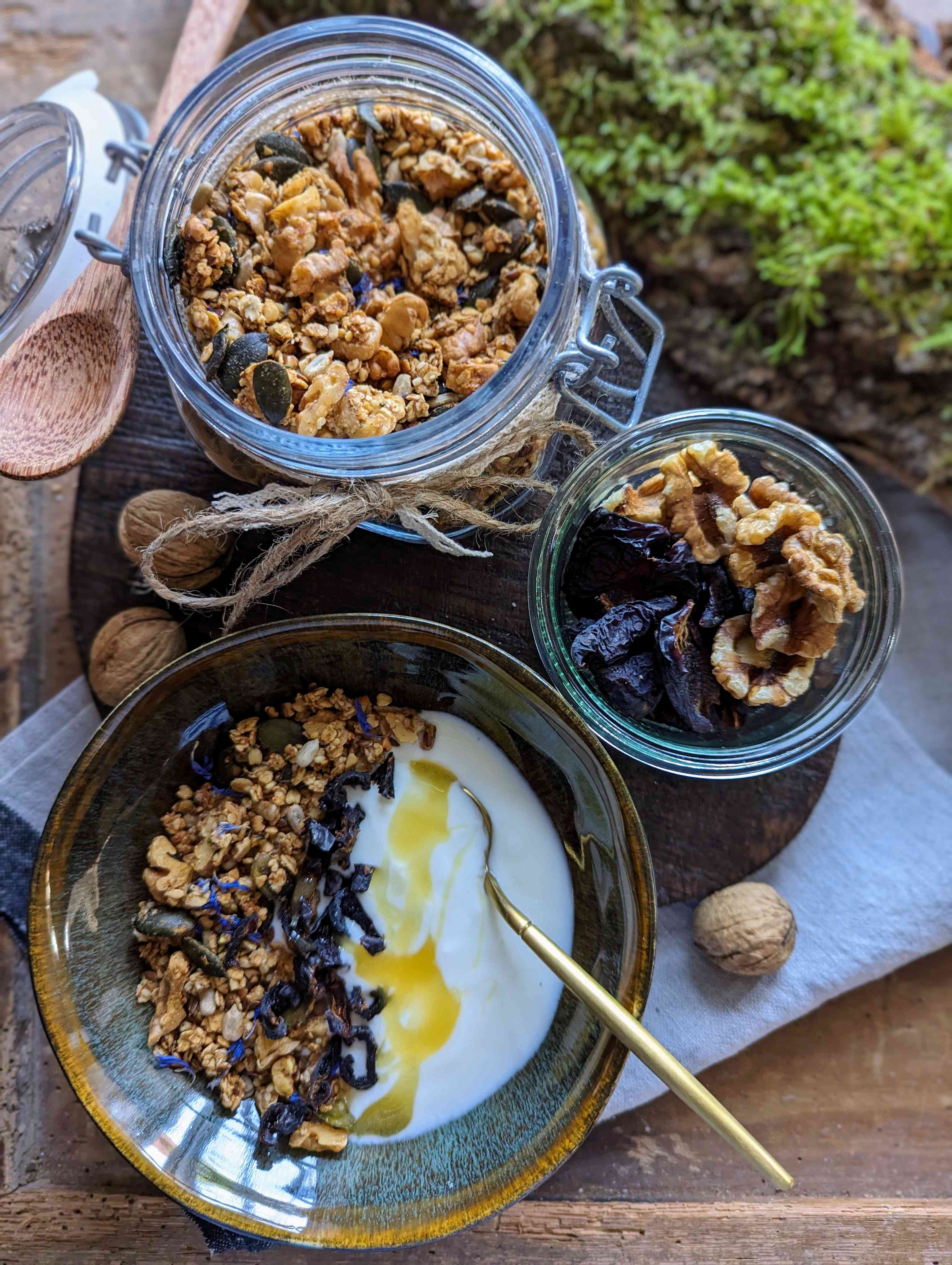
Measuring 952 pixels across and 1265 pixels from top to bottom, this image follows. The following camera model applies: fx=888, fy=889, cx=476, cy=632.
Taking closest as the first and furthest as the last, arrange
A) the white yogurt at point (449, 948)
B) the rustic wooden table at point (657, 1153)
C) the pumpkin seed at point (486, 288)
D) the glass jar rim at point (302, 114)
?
the glass jar rim at point (302, 114)
the pumpkin seed at point (486, 288)
the white yogurt at point (449, 948)
the rustic wooden table at point (657, 1153)

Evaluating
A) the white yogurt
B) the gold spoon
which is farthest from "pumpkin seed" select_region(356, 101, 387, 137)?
the gold spoon

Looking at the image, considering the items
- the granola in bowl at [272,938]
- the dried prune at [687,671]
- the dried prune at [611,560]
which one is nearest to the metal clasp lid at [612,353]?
the dried prune at [611,560]

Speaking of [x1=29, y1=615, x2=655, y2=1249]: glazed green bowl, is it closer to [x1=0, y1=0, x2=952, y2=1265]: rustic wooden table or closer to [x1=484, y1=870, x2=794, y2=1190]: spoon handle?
[x1=484, y1=870, x2=794, y2=1190]: spoon handle

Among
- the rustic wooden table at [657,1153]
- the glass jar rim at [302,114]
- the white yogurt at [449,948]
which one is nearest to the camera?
the glass jar rim at [302,114]

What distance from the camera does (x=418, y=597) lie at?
1055 millimetres

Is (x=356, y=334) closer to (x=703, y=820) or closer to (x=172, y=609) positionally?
(x=172, y=609)

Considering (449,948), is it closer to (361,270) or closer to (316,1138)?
(316,1138)

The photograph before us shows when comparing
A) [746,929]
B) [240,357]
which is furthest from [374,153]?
[746,929]

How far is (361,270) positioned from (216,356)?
0.16 meters

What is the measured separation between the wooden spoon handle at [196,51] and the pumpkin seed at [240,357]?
0.36 meters

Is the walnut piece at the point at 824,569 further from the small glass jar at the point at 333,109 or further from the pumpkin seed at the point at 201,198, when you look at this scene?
the pumpkin seed at the point at 201,198

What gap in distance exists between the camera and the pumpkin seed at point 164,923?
961 millimetres

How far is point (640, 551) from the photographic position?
0.89 metres

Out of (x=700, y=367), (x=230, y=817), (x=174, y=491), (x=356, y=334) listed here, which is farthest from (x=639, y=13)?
(x=230, y=817)
